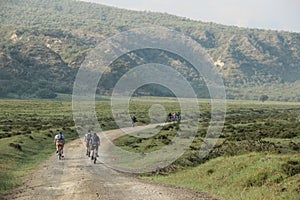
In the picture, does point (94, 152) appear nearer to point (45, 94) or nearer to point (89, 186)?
point (89, 186)

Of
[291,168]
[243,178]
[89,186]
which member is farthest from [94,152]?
[291,168]

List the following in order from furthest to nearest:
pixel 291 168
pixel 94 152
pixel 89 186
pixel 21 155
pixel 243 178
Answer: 1. pixel 21 155
2. pixel 94 152
3. pixel 243 178
4. pixel 291 168
5. pixel 89 186

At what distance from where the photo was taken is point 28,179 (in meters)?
24.8

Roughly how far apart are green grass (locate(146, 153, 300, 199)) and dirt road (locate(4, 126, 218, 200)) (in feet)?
4.44

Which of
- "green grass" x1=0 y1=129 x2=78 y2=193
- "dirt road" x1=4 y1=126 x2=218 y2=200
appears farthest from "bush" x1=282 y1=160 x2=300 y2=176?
"green grass" x1=0 y1=129 x2=78 y2=193

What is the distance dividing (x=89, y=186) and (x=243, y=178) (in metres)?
6.60

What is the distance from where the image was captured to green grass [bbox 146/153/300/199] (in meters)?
19.0

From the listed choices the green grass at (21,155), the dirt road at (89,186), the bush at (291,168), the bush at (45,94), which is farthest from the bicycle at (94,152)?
the bush at (45,94)

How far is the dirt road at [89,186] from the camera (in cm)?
1912

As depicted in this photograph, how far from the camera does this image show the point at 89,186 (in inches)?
826

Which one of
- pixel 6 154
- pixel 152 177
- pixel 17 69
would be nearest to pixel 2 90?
pixel 17 69

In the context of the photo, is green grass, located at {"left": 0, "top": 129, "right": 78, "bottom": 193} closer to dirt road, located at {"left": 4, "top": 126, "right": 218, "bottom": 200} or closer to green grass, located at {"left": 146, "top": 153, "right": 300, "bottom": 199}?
dirt road, located at {"left": 4, "top": 126, "right": 218, "bottom": 200}

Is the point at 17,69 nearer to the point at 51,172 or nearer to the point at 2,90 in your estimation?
the point at 2,90

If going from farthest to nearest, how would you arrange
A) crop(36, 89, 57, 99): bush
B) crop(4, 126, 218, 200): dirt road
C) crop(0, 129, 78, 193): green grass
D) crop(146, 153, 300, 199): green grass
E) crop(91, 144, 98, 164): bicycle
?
crop(36, 89, 57, 99): bush < crop(91, 144, 98, 164): bicycle < crop(0, 129, 78, 193): green grass < crop(4, 126, 218, 200): dirt road < crop(146, 153, 300, 199): green grass
